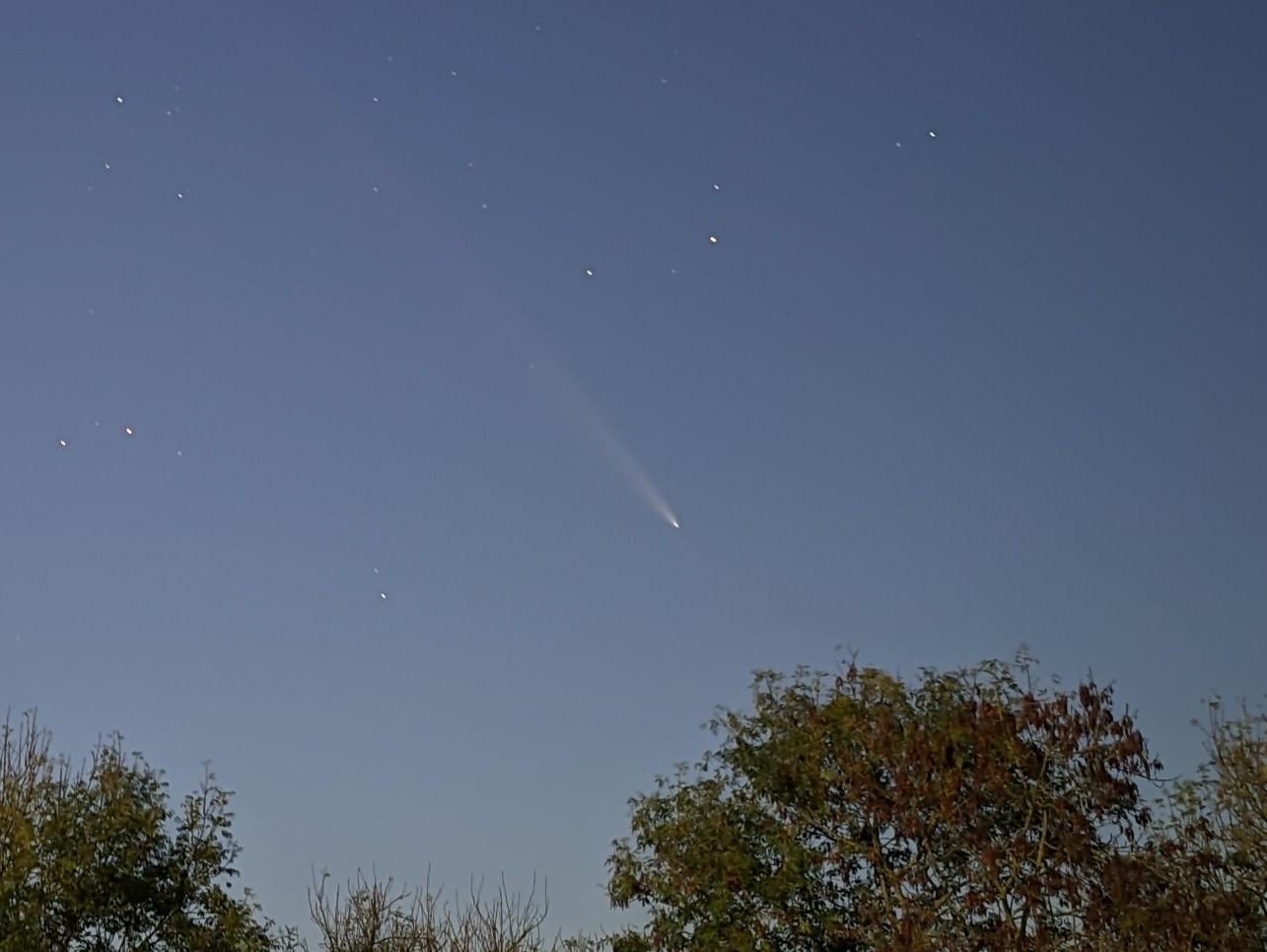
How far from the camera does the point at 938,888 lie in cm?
2072

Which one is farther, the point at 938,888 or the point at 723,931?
the point at 723,931

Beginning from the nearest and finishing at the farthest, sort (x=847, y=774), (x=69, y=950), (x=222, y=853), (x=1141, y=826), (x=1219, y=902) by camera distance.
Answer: (x=1219, y=902) < (x=1141, y=826) < (x=847, y=774) < (x=69, y=950) < (x=222, y=853)

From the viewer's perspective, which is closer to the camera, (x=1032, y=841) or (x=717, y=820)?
(x=1032, y=841)

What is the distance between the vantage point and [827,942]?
21.7 meters

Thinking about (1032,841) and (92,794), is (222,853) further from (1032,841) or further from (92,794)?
(1032,841)

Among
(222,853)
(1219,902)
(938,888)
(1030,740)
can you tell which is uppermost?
(222,853)

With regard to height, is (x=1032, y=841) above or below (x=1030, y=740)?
below

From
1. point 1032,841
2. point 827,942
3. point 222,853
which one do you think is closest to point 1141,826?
point 1032,841

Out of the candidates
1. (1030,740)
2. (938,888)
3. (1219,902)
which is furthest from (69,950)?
(1219,902)

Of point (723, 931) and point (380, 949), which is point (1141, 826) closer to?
point (723, 931)

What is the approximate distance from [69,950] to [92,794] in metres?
2.42

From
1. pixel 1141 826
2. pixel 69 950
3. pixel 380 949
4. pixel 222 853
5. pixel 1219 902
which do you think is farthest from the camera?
pixel 380 949

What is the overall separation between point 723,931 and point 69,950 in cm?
973

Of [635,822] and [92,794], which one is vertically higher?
[92,794]
